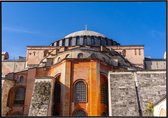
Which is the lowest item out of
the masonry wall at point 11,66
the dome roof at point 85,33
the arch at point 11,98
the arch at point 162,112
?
the arch at point 162,112

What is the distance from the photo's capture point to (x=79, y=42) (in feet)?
102

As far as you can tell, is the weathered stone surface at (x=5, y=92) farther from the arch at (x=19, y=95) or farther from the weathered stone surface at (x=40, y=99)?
the weathered stone surface at (x=40, y=99)

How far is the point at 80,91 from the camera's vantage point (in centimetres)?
1986

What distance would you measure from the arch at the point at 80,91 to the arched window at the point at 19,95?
599cm

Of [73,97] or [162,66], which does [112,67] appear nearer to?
[73,97]

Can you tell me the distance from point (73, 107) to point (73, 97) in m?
0.69

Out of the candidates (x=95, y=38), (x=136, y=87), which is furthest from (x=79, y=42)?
(x=136, y=87)

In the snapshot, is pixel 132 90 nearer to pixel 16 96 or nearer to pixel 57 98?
pixel 57 98

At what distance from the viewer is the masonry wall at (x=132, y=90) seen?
618 inches

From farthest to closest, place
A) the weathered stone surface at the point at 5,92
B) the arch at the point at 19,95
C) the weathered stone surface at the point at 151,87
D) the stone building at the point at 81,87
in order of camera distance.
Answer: the arch at the point at 19,95, the weathered stone surface at the point at 5,92, the stone building at the point at 81,87, the weathered stone surface at the point at 151,87

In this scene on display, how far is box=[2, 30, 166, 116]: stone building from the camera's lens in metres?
16.7

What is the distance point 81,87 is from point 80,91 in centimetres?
28

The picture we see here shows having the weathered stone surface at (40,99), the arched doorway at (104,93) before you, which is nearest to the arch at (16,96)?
the weathered stone surface at (40,99)

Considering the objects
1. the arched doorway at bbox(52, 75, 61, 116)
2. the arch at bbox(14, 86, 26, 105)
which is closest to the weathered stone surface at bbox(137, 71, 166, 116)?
the arched doorway at bbox(52, 75, 61, 116)
